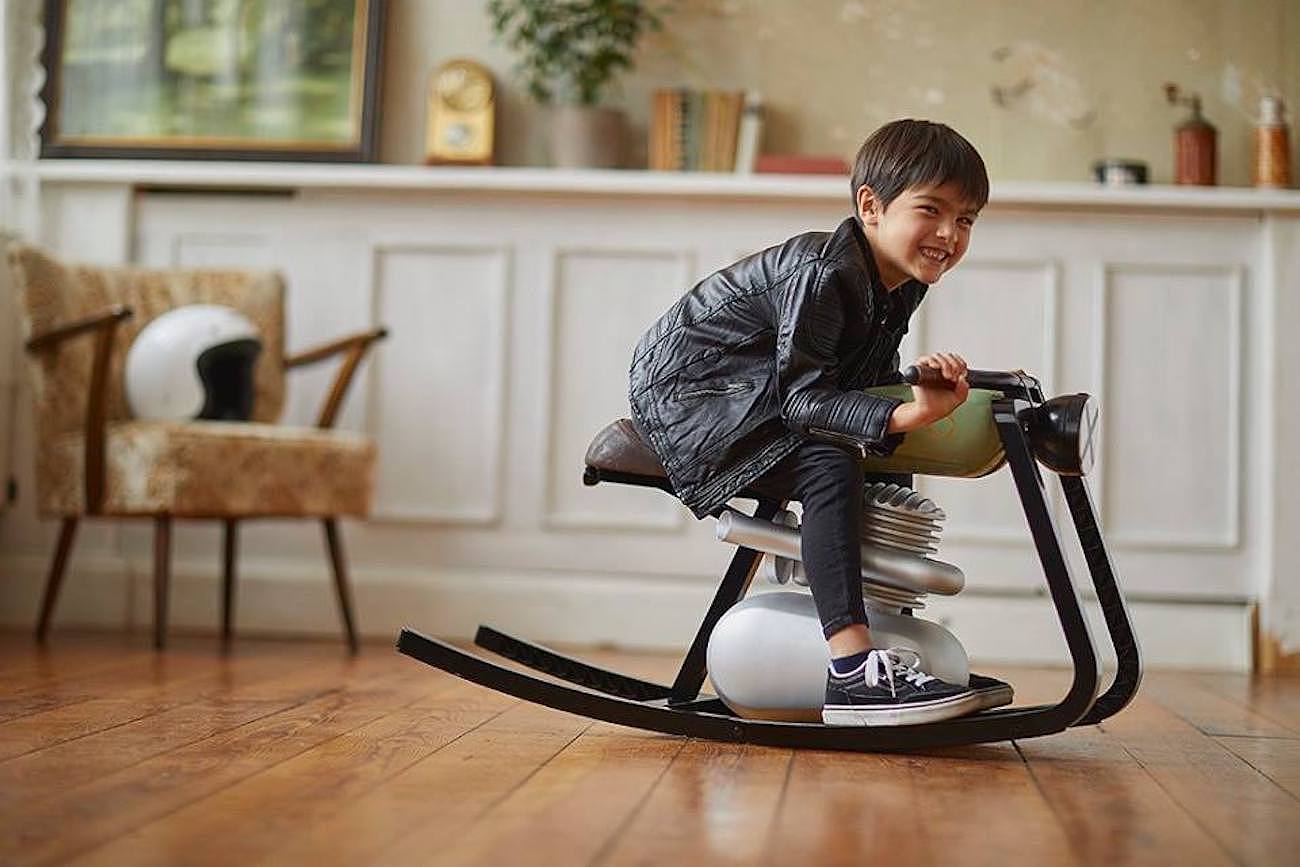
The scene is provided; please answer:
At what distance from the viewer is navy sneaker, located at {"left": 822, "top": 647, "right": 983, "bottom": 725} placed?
5.77ft

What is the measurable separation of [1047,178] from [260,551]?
196 cm

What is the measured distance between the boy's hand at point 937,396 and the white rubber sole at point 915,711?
12.2 inches

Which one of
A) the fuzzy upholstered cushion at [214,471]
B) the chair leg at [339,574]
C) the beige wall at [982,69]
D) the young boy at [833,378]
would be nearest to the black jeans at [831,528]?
the young boy at [833,378]

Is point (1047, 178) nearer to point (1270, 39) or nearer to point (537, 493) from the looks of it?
point (1270, 39)

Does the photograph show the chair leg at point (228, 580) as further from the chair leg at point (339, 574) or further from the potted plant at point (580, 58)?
the potted plant at point (580, 58)

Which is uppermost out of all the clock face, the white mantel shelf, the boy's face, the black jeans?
the clock face

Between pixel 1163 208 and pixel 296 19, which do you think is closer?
pixel 1163 208

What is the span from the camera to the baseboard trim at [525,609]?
131 inches

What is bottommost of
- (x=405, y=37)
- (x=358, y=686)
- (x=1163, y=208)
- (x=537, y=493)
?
(x=358, y=686)

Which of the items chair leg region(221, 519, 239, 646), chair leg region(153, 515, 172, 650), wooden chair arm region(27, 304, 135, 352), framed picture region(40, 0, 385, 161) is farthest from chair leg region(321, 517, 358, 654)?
framed picture region(40, 0, 385, 161)

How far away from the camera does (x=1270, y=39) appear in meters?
3.52

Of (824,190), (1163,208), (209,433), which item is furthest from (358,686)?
(1163,208)

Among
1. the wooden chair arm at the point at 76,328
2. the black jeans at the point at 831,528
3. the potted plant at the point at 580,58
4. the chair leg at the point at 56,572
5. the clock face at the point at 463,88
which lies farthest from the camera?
the clock face at the point at 463,88

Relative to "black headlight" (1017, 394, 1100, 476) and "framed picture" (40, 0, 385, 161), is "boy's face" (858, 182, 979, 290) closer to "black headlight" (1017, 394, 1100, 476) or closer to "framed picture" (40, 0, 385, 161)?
"black headlight" (1017, 394, 1100, 476)
